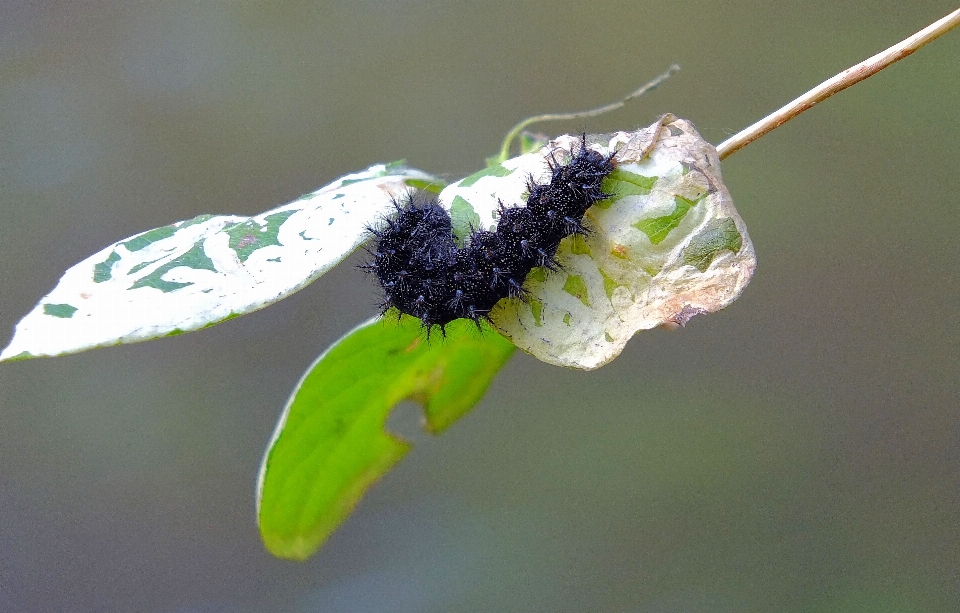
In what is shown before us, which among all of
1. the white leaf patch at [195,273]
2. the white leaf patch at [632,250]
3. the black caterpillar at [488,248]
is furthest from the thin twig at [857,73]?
the white leaf patch at [195,273]

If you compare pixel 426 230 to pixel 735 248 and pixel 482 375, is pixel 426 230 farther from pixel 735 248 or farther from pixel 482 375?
pixel 735 248

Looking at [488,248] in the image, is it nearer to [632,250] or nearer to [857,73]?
[632,250]

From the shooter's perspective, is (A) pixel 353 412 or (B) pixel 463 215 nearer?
(B) pixel 463 215

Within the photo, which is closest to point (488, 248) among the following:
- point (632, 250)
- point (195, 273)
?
point (632, 250)

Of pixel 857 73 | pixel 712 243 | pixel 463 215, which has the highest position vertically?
pixel 463 215

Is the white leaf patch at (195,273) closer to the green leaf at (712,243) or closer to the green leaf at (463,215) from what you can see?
the green leaf at (463,215)

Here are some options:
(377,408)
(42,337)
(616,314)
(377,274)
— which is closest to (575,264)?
Answer: (616,314)
